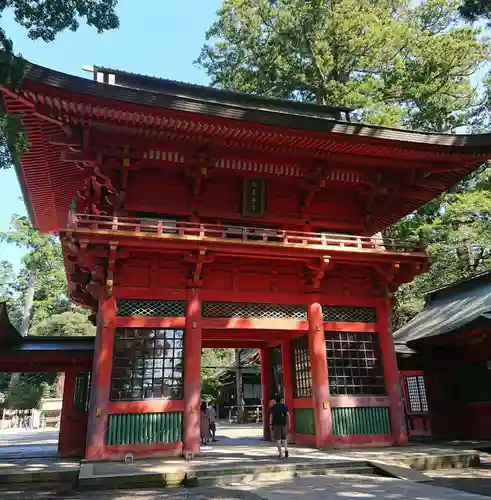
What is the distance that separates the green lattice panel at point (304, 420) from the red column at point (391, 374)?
90.7 inches

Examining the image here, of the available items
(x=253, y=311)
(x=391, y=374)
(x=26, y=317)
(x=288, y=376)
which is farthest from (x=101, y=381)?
(x=26, y=317)

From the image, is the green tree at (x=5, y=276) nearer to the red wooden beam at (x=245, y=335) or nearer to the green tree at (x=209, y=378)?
the green tree at (x=209, y=378)

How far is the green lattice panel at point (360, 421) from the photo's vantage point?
39.6 ft

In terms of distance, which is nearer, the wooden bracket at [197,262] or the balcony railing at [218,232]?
the balcony railing at [218,232]

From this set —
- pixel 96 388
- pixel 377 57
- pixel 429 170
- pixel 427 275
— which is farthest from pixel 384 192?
pixel 377 57

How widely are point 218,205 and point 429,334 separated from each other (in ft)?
30.7

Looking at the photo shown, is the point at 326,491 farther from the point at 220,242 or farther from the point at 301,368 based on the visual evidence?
the point at 301,368

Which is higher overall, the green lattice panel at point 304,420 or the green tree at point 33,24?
the green tree at point 33,24

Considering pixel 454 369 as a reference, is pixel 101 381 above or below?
below

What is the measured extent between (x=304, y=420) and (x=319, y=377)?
74.4 inches

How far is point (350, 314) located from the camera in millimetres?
13438

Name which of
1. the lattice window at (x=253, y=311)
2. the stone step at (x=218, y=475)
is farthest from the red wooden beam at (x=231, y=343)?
the stone step at (x=218, y=475)

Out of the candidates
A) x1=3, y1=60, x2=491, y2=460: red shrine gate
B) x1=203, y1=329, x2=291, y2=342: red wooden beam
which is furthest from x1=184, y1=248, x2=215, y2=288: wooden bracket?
x1=203, y1=329, x2=291, y2=342: red wooden beam

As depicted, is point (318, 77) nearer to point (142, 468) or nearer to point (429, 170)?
point (429, 170)
